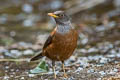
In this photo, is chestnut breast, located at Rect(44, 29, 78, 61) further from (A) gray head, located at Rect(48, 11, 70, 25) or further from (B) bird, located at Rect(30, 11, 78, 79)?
(A) gray head, located at Rect(48, 11, 70, 25)

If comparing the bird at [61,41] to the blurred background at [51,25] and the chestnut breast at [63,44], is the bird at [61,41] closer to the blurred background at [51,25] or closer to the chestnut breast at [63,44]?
the chestnut breast at [63,44]

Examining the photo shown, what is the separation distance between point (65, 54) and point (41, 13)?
27.2 feet

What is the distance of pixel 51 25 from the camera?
1303 centimetres

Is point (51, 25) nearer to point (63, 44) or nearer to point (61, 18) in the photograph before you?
point (61, 18)

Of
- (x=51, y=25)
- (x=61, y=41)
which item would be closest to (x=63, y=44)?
(x=61, y=41)

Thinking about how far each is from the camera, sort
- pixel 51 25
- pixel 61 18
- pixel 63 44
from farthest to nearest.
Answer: pixel 51 25 < pixel 61 18 < pixel 63 44

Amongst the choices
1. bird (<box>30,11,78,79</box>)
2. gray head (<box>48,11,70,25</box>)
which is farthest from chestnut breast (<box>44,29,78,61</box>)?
gray head (<box>48,11,70,25</box>)

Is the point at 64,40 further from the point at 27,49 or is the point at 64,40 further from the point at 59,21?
the point at 27,49

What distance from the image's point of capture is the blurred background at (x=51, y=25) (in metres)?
9.67

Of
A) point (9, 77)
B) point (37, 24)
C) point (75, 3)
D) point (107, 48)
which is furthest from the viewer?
point (75, 3)

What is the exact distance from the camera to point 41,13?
15.0 m

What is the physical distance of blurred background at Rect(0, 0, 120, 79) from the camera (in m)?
9.67

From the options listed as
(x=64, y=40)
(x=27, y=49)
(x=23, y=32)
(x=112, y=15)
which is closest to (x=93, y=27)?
(x=112, y=15)

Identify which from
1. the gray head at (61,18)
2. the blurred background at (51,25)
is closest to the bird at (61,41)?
the gray head at (61,18)
